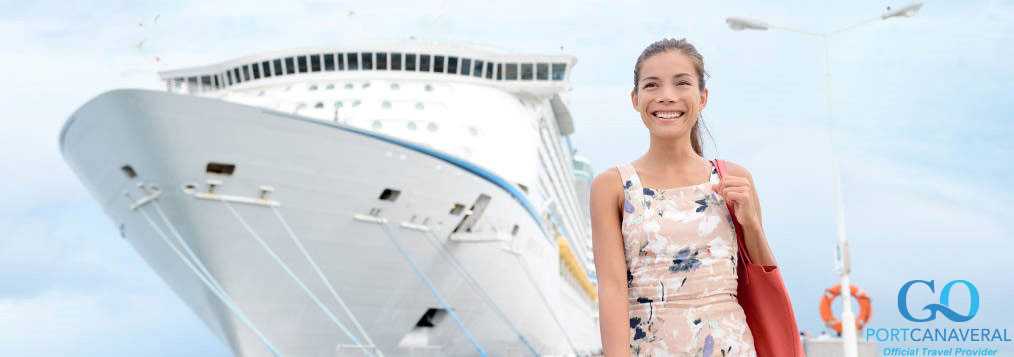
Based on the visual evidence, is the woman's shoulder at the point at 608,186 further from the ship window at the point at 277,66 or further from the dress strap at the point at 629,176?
the ship window at the point at 277,66

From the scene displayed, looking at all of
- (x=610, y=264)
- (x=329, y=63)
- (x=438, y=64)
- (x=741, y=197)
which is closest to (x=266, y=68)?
(x=329, y=63)

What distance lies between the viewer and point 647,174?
2.60 meters

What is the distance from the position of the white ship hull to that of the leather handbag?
1329 cm

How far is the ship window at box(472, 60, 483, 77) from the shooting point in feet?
76.3

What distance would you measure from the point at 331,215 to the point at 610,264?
13685mm

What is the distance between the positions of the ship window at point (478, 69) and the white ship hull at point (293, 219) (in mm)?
5313

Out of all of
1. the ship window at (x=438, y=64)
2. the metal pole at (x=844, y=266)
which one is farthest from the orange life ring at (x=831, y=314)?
the ship window at (x=438, y=64)

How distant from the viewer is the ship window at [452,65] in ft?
75.2

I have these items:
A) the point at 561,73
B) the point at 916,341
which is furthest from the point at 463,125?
the point at 916,341

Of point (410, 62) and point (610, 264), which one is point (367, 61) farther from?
point (610, 264)

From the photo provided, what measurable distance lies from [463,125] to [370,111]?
6.65 feet

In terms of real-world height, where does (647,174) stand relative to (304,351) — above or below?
above

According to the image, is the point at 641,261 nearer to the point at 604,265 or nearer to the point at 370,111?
the point at 604,265

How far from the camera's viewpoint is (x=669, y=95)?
102 inches
